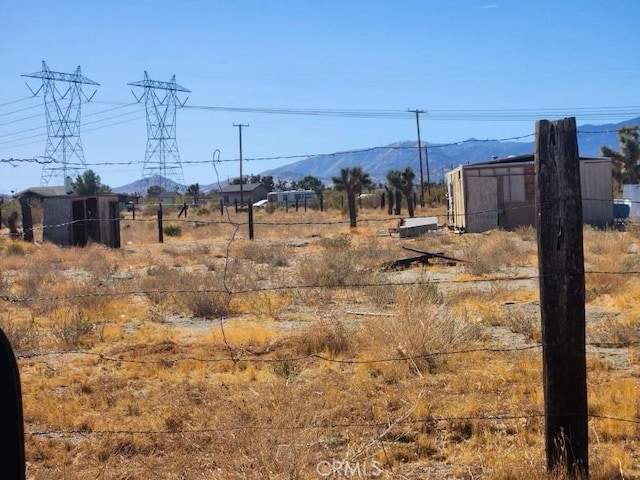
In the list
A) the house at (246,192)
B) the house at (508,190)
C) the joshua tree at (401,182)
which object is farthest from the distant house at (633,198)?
the house at (246,192)

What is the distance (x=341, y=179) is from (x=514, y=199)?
1901 cm

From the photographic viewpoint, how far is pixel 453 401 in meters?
6.48

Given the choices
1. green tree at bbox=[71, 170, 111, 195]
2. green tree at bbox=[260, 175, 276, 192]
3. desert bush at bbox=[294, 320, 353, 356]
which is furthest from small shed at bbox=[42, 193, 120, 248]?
green tree at bbox=[260, 175, 276, 192]

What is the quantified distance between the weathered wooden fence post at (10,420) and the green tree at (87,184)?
8443 cm

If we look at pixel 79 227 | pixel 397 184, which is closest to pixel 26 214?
pixel 79 227

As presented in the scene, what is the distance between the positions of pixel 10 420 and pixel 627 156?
56.4 m

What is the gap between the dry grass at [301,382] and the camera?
16.6ft

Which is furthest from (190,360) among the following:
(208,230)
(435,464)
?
(208,230)

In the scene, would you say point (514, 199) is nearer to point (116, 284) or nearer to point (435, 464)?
point (116, 284)

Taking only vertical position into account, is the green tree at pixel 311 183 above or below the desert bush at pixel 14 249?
above

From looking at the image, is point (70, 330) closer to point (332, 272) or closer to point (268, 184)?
point (332, 272)

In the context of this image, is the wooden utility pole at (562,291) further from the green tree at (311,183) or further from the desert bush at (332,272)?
the green tree at (311,183)

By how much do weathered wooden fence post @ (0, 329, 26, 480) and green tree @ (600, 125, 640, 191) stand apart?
54.8 metres

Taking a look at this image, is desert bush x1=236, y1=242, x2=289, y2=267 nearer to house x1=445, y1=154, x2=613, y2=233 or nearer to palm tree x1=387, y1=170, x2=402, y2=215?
house x1=445, y1=154, x2=613, y2=233
